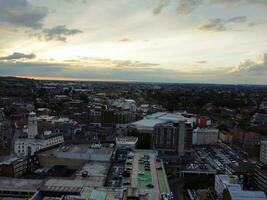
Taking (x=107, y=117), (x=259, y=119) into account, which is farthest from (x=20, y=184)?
(x=259, y=119)

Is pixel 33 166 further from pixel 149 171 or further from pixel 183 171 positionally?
pixel 183 171

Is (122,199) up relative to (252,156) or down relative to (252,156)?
up

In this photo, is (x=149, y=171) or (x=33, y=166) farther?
(x=33, y=166)

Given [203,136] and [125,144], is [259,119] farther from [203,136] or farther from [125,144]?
[125,144]

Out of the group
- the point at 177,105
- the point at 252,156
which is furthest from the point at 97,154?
the point at 177,105

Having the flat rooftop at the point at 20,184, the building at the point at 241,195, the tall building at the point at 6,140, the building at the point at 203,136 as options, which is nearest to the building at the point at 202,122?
the building at the point at 203,136

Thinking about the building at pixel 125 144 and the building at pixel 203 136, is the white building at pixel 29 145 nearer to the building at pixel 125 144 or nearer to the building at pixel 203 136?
the building at pixel 125 144

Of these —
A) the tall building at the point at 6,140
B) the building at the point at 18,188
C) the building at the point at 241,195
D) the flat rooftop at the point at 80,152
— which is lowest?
the tall building at the point at 6,140

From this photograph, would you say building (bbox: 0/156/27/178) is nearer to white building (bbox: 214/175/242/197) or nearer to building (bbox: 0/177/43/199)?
building (bbox: 0/177/43/199)
